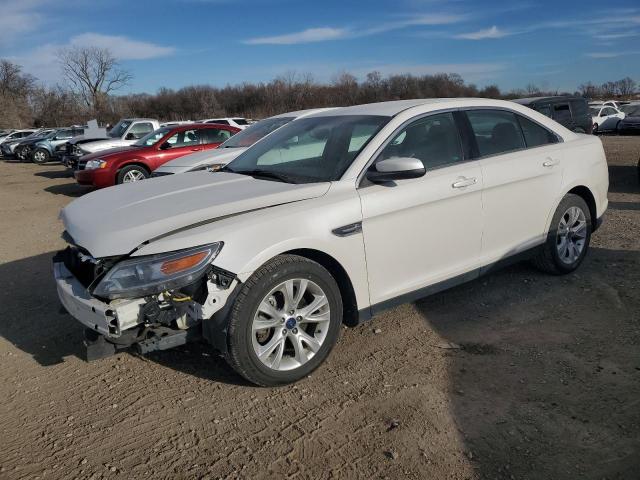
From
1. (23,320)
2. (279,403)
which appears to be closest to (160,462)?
(279,403)

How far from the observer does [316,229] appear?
3297 mm

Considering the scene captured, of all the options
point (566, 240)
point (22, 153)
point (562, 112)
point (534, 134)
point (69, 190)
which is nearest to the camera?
point (534, 134)

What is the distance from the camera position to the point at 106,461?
8.96ft

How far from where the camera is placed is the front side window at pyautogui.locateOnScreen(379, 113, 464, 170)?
388cm

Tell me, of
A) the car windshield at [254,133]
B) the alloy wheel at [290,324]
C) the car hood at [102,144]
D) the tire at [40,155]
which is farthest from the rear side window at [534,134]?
the tire at [40,155]

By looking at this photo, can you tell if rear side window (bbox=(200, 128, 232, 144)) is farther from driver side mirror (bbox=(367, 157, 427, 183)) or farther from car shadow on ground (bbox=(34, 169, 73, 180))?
driver side mirror (bbox=(367, 157, 427, 183))

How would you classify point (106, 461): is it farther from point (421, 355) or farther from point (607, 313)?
point (607, 313)

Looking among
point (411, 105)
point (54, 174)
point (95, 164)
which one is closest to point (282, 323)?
point (411, 105)

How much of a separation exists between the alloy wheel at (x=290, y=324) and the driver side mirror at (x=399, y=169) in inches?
34.4

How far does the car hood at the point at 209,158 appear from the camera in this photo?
8870 millimetres

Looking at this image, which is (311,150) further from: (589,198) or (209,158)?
(209,158)

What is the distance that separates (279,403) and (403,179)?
1665mm

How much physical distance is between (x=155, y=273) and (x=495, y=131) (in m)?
3.07

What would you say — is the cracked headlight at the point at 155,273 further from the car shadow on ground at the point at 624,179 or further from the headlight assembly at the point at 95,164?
the headlight assembly at the point at 95,164
